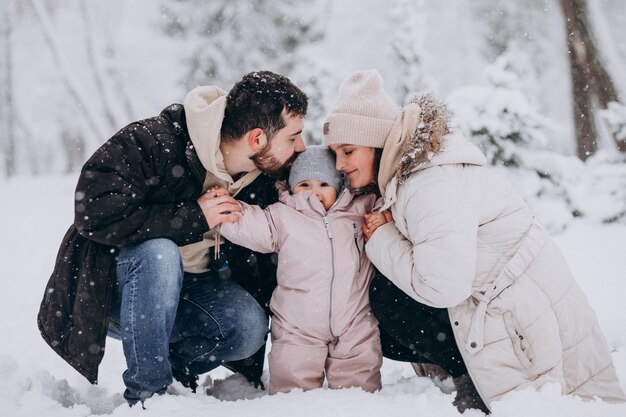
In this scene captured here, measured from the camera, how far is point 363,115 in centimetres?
265

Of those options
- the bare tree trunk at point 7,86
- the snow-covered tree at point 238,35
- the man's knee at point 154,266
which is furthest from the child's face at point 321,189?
the bare tree trunk at point 7,86

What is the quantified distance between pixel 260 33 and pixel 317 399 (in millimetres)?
12179

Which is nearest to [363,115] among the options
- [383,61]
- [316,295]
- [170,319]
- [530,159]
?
[316,295]

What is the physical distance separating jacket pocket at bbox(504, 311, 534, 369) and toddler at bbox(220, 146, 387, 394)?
0.64 m

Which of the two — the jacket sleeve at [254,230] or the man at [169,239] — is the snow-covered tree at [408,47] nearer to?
the man at [169,239]

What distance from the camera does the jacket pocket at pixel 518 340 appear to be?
2295 mm

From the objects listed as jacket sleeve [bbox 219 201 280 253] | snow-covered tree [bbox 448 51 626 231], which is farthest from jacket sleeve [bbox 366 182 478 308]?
snow-covered tree [bbox 448 51 626 231]

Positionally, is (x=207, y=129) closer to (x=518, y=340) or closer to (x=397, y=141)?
(x=397, y=141)

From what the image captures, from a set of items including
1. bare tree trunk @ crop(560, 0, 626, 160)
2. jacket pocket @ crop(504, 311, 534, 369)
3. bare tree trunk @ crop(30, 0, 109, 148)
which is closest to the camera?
jacket pocket @ crop(504, 311, 534, 369)

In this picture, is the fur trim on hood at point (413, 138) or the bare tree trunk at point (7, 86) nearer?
the fur trim on hood at point (413, 138)

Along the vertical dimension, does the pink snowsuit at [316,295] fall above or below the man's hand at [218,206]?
below

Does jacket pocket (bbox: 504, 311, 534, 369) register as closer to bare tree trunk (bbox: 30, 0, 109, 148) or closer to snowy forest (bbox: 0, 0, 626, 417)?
snowy forest (bbox: 0, 0, 626, 417)

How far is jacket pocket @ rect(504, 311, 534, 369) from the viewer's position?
229cm

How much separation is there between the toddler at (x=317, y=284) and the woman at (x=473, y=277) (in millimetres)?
176
